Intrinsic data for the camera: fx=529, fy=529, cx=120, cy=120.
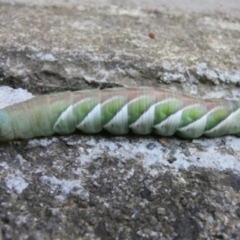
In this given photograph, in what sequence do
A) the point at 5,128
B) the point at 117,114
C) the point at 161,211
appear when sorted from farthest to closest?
the point at 117,114, the point at 5,128, the point at 161,211

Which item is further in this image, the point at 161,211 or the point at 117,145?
the point at 117,145

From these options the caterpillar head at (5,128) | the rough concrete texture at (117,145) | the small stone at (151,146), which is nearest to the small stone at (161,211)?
the rough concrete texture at (117,145)

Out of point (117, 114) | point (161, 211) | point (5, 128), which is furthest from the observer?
point (117, 114)

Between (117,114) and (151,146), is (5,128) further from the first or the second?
(151,146)

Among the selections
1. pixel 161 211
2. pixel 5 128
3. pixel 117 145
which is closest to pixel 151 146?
pixel 117 145

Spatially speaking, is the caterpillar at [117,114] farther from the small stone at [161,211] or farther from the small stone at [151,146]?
the small stone at [161,211]

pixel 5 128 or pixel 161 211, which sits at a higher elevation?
pixel 5 128

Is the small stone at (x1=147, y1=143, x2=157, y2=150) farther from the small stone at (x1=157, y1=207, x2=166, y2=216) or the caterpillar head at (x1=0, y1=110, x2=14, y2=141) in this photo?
the caterpillar head at (x1=0, y1=110, x2=14, y2=141)

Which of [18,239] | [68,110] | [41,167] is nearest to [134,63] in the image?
[68,110]

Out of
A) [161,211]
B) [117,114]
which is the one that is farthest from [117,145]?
[161,211]
